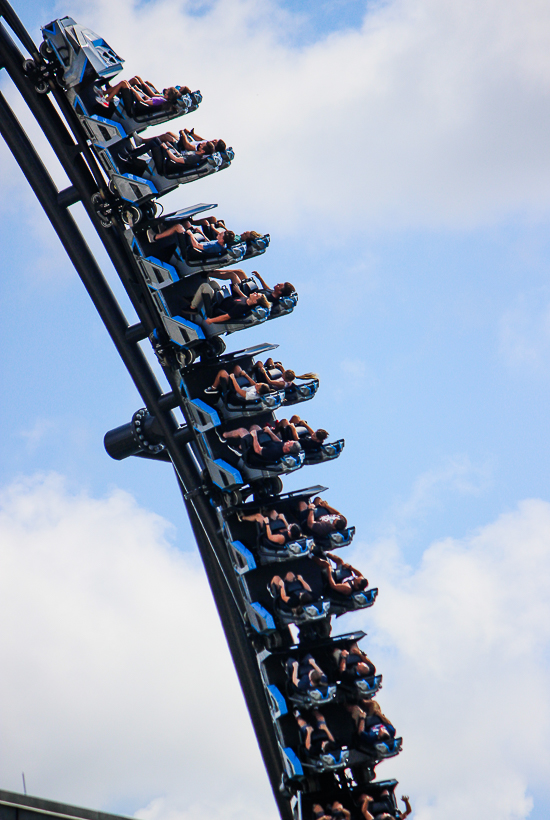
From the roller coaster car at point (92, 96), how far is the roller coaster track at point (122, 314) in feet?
0.99

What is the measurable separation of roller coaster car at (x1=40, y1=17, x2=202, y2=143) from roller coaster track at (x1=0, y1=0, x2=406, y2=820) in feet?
0.99

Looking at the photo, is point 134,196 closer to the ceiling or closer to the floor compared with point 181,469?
closer to the ceiling

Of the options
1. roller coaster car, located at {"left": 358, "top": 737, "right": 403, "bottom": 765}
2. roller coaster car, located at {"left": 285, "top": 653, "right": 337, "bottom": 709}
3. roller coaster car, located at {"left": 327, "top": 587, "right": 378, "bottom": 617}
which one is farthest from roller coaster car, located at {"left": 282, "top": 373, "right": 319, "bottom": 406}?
roller coaster car, located at {"left": 358, "top": 737, "right": 403, "bottom": 765}

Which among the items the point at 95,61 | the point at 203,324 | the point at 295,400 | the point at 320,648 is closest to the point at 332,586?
the point at 320,648

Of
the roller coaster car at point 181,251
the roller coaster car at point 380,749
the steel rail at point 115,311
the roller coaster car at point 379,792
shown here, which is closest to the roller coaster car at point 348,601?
the steel rail at point 115,311

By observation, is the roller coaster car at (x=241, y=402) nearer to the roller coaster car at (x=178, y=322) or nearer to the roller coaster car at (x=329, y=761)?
the roller coaster car at (x=178, y=322)

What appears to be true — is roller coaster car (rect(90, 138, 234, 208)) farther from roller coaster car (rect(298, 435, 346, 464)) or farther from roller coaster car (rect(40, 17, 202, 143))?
roller coaster car (rect(298, 435, 346, 464))

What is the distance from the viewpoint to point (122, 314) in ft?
71.1

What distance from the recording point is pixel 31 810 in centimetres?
1766

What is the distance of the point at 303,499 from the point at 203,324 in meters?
3.59

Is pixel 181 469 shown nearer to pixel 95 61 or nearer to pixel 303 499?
A: pixel 303 499

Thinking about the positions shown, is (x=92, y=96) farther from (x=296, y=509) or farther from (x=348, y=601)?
(x=348, y=601)

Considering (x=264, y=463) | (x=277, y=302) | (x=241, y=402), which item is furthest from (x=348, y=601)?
(x=277, y=302)

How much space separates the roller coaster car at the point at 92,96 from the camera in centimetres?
2039
